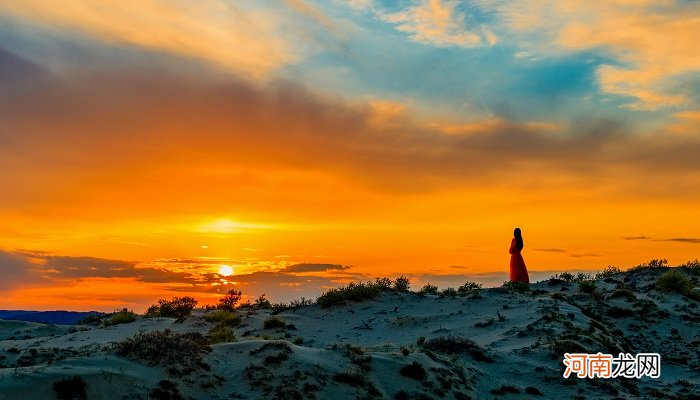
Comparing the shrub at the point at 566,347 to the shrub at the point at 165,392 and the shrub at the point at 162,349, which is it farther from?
the shrub at the point at 165,392

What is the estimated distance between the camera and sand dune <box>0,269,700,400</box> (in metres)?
14.2

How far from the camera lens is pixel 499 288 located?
1238 inches

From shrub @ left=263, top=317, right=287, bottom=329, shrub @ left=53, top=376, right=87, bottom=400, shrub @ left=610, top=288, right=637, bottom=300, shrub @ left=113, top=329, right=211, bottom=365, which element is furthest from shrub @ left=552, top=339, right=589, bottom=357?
shrub @ left=53, top=376, right=87, bottom=400

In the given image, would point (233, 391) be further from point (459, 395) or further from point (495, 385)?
point (495, 385)

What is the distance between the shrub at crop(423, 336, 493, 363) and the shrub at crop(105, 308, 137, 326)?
57.5 feet

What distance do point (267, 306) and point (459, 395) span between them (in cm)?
1819

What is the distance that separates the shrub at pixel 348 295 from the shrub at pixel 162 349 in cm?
1417

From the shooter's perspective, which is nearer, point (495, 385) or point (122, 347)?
point (122, 347)

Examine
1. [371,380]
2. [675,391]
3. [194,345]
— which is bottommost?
[675,391]

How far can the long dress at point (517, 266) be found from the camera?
111 feet

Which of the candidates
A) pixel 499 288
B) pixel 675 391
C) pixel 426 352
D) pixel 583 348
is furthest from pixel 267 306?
pixel 675 391

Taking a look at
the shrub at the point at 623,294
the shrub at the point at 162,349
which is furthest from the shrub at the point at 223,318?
the shrub at the point at 623,294

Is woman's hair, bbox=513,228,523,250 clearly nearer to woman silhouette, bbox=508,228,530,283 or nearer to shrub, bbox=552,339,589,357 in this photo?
woman silhouette, bbox=508,228,530,283

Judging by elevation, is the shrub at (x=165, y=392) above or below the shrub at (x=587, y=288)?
below
